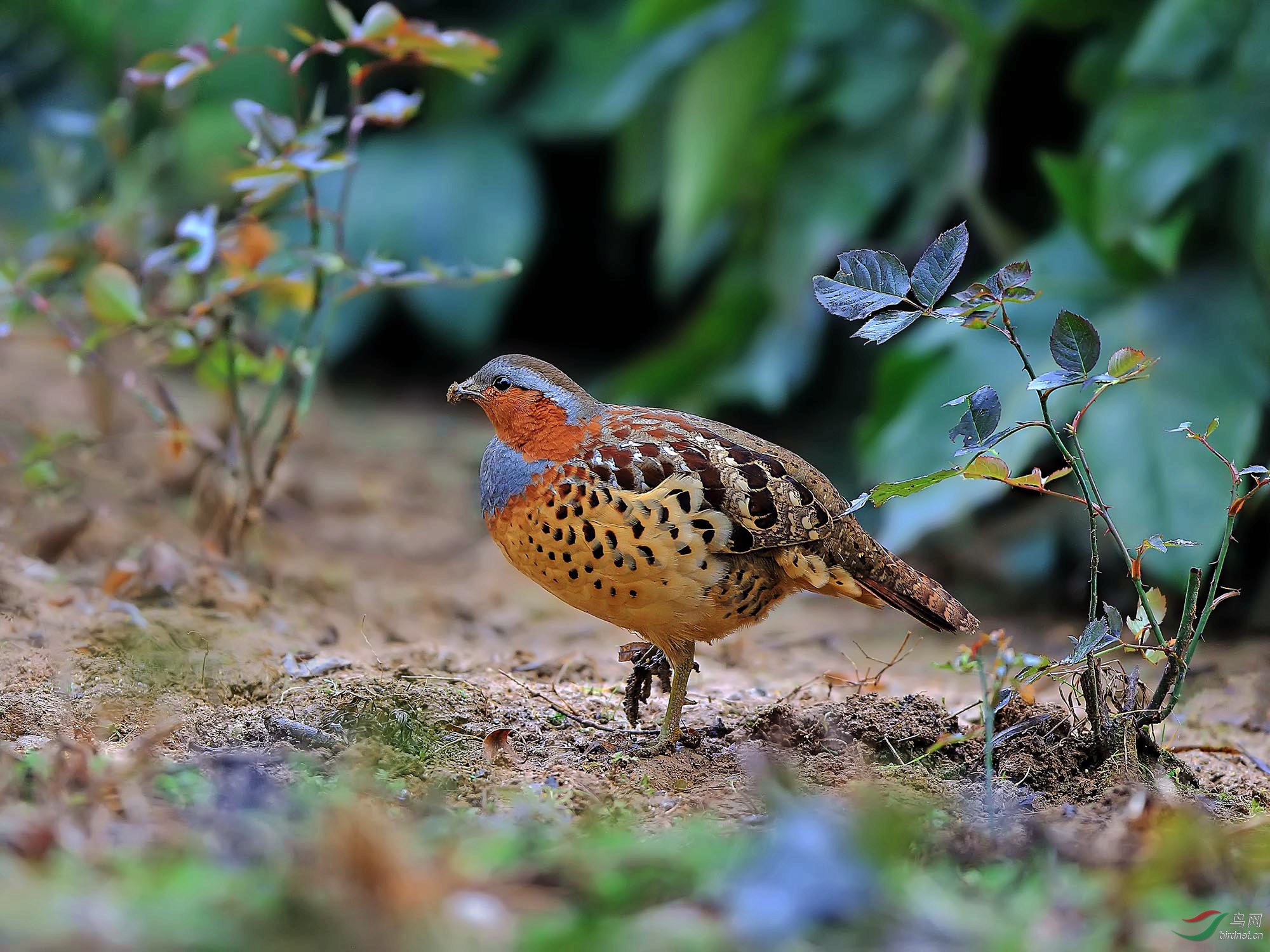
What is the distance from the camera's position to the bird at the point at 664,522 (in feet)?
9.93

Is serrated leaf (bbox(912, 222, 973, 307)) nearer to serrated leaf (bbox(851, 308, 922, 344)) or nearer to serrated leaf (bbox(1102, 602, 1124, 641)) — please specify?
serrated leaf (bbox(851, 308, 922, 344))

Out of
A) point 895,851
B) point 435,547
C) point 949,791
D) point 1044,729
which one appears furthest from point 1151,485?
point 895,851

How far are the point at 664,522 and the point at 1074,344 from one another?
1.01m

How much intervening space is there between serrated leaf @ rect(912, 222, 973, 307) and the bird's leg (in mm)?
1145

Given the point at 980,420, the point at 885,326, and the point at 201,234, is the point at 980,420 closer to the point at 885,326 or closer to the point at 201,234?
the point at 885,326

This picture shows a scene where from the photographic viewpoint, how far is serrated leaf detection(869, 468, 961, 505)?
2559 mm

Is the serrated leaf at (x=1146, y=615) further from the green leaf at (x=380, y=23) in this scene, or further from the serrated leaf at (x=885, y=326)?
the green leaf at (x=380, y=23)

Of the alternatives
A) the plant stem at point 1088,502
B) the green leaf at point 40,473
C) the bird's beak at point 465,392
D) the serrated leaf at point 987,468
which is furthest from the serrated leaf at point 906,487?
the green leaf at point 40,473

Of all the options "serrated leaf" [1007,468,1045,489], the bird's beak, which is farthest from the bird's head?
"serrated leaf" [1007,468,1045,489]

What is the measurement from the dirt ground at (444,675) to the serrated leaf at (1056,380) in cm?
90

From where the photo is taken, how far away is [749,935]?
1689mm

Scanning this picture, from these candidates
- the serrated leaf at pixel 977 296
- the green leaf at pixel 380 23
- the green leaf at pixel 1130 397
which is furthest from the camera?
the green leaf at pixel 1130 397

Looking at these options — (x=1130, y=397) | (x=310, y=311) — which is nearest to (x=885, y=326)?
(x=310, y=311)

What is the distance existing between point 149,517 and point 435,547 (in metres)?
1.28
